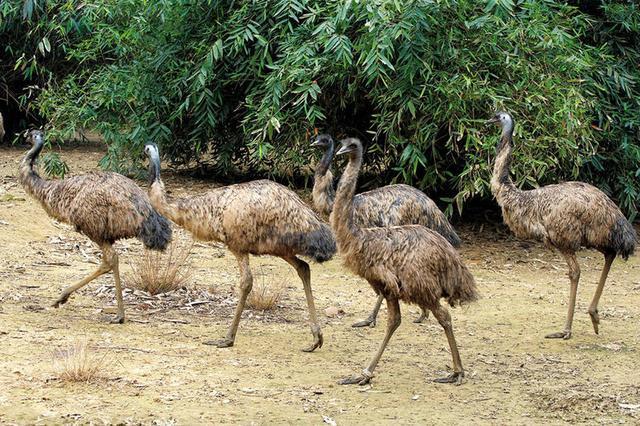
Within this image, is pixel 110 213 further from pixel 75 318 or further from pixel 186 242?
pixel 186 242

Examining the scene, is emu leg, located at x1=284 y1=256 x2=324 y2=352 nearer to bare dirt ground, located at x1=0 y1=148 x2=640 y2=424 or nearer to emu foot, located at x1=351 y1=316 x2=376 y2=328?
bare dirt ground, located at x1=0 y1=148 x2=640 y2=424

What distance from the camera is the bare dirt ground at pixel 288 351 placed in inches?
248

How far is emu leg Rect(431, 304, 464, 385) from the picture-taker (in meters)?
6.86

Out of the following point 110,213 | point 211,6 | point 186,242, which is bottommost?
point 186,242

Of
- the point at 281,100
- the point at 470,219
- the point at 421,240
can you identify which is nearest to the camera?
the point at 421,240

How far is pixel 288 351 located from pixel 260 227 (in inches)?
35.3

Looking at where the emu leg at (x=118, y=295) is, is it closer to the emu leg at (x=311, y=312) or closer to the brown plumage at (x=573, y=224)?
the emu leg at (x=311, y=312)

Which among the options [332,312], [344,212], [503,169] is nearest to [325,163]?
[332,312]

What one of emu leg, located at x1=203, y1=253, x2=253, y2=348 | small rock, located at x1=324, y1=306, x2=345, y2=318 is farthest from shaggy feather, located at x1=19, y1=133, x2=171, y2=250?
small rock, located at x1=324, y1=306, x2=345, y2=318

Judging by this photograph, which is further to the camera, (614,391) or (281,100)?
(281,100)

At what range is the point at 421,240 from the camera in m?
6.91

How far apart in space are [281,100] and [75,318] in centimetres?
429

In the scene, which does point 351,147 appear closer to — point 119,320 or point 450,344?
point 450,344

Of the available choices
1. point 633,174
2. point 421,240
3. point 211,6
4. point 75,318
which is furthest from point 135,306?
point 633,174
